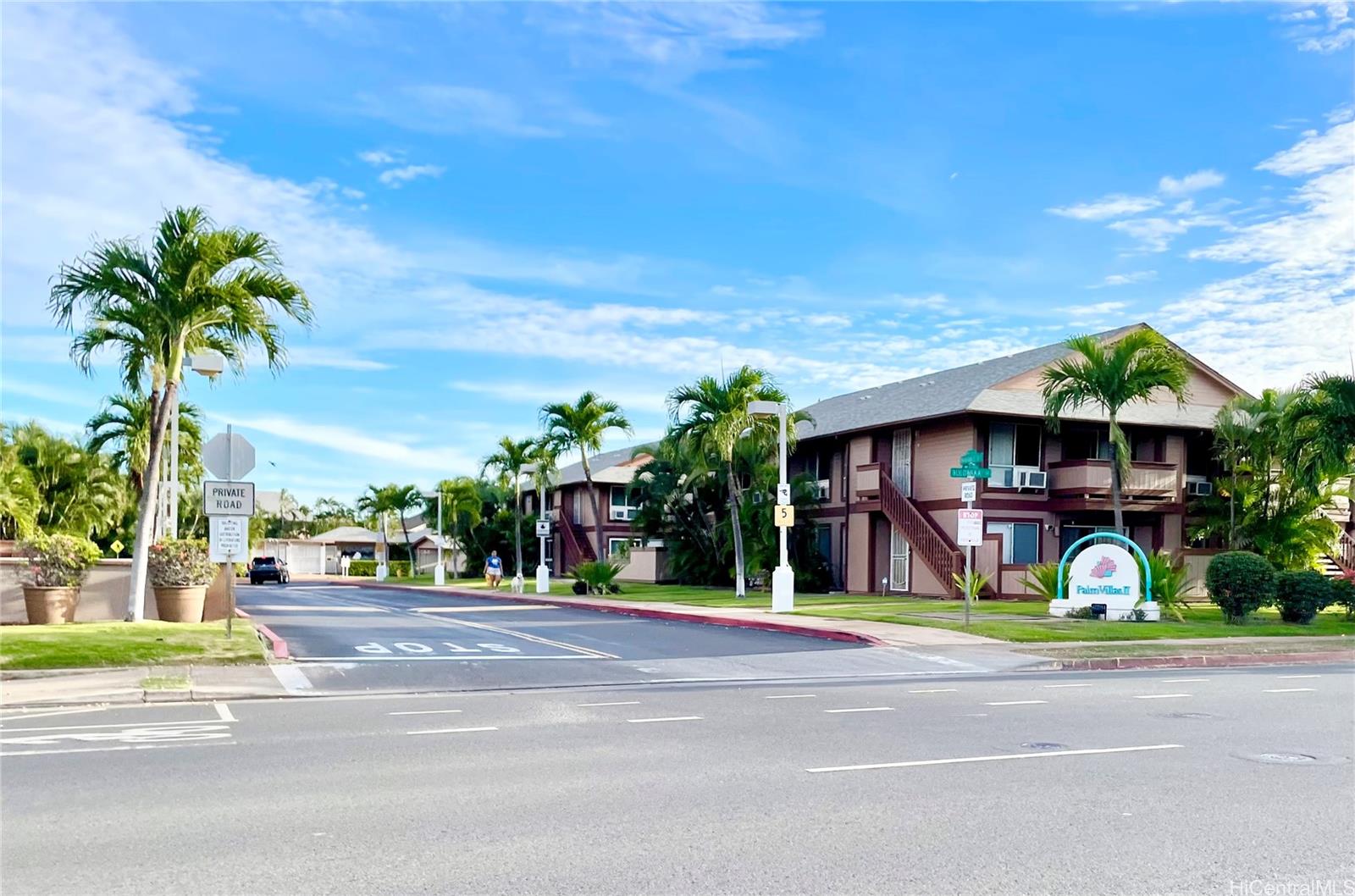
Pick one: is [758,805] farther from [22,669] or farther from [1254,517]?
[1254,517]

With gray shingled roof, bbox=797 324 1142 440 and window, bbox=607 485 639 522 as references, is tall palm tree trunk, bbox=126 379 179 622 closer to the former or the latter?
gray shingled roof, bbox=797 324 1142 440

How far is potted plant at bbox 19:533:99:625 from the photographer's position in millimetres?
21062

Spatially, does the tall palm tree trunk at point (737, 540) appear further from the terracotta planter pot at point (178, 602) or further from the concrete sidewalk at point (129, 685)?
the concrete sidewalk at point (129, 685)

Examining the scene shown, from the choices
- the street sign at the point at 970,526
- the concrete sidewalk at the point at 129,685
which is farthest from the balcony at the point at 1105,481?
the concrete sidewalk at the point at 129,685

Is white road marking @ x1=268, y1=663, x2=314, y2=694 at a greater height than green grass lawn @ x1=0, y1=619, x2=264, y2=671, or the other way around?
green grass lawn @ x1=0, y1=619, x2=264, y2=671

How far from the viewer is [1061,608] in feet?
88.1

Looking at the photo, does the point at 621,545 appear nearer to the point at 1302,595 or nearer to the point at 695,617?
the point at 695,617

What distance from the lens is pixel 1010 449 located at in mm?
36062

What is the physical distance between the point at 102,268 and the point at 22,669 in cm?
719

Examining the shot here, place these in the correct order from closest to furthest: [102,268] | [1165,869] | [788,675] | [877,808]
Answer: [1165,869] → [877,808] → [788,675] → [102,268]

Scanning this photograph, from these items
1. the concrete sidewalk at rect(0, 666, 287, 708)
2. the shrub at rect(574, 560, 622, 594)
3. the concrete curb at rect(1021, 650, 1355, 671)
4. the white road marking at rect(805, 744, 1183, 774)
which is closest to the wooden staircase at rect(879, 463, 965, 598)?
the shrub at rect(574, 560, 622, 594)

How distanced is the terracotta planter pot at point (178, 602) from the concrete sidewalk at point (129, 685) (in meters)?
5.45

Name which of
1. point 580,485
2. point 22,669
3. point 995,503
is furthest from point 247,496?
point 580,485

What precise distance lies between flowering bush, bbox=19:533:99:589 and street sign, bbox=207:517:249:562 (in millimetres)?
4982
